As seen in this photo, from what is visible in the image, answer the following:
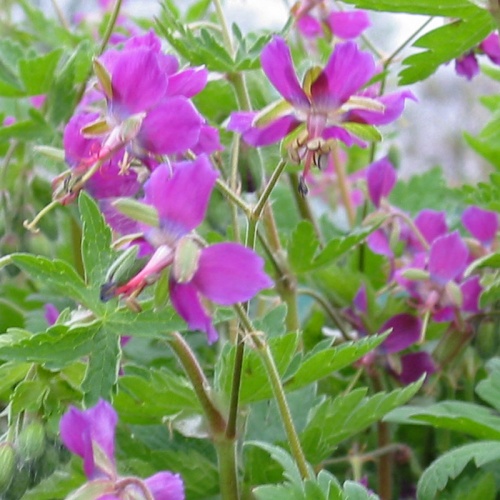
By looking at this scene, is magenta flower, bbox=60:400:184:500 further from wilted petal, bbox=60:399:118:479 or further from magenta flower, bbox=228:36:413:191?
magenta flower, bbox=228:36:413:191

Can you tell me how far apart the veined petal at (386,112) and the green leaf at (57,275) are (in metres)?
0.22

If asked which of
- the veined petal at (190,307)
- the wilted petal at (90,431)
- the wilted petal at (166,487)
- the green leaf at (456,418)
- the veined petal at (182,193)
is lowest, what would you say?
the green leaf at (456,418)

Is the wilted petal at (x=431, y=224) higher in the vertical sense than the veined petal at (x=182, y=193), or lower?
lower

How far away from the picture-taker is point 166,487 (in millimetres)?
566

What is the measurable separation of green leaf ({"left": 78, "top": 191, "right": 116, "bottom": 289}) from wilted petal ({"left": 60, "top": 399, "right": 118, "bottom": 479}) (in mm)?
87

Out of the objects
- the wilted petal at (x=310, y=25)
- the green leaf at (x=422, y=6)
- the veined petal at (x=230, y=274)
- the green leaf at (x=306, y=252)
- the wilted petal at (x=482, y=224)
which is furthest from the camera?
the wilted petal at (x=310, y=25)

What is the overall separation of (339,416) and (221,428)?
0.11m

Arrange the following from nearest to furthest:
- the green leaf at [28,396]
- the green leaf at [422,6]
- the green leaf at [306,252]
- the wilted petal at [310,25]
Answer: the green leaf at [28,396], the green leaf at [422,6], the green leaf at [306,252], the wilted petal at [310,25]

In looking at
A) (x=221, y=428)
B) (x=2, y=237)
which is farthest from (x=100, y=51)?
(x=221, y=428)

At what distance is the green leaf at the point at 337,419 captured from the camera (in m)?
0.71

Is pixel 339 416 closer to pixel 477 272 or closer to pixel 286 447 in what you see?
pixel 286 447

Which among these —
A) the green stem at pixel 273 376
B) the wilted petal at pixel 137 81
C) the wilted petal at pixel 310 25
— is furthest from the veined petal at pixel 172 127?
the wilted petal at pixel 310 25

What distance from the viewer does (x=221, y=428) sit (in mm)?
668

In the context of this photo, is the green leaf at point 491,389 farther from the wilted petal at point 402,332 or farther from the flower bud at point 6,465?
the flower bud at point 6,465
